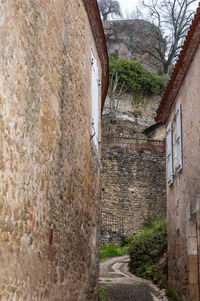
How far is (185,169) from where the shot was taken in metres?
8.95

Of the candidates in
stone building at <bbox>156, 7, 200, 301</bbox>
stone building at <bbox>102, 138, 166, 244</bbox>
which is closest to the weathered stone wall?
stone building at <bbox>102, 138, 166, 244</bbox>

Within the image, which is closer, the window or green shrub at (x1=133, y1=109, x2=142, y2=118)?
the window

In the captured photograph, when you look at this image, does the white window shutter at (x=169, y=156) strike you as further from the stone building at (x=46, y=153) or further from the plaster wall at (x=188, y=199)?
the stone building at (x=46, y=153)

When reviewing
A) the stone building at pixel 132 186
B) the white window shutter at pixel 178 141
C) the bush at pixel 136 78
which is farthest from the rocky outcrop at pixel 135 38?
the white window shutter at pixel 178 141

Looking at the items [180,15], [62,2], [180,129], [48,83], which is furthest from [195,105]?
[180,15]

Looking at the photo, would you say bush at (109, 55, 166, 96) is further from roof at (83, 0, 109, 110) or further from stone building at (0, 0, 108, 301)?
stone building at (0, 0, 108, 301)

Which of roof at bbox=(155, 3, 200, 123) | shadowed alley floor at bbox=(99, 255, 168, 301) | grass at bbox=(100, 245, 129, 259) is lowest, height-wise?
shadowed alley floor at bbox=(99, 255, 168, 301)

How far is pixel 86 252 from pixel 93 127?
259 centimetres

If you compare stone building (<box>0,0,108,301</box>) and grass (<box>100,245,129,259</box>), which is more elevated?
stone building (<box>0,0,108,301</box>)

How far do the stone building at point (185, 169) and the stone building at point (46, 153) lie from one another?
196 centimetres

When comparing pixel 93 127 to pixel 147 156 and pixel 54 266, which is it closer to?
pixel 54 266

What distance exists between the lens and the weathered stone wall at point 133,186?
19.7 m

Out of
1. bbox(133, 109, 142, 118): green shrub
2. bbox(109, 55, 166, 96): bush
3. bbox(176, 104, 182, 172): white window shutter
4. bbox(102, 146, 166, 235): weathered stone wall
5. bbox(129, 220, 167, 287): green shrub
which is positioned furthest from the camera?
bbox(109, 55, 166, 96): bush

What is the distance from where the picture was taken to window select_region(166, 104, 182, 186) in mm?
9562
